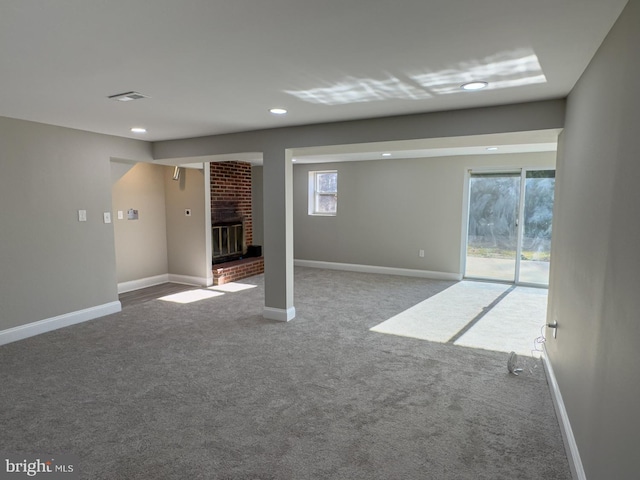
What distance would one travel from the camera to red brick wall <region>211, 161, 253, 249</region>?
6.54 m

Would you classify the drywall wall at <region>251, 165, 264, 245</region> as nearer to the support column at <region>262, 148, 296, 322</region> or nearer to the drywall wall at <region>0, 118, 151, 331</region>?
the drywall wall at <region>0, 118, 151, 331</region>

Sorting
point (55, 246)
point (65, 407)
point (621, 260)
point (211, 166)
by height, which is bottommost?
point (65, 407)

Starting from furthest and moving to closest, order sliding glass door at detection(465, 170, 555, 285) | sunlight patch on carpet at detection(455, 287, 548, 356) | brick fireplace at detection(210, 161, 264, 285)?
brick fireplace at detection(210, 161, 264, 285)
sliding glass door at detection(465, 170, 555, 285)
sunlight patch on carpet at detection(455, 287, 548, 356)

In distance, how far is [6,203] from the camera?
3668 millimetres

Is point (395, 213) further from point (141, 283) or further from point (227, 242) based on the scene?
point (141, 283)

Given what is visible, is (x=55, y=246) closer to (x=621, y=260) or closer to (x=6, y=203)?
(x=6, y=203)

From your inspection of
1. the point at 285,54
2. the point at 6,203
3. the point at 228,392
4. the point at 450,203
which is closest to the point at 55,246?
the point at 6,203

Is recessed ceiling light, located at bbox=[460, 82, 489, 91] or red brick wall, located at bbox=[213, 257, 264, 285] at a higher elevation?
recessed ceiling light, located at bbox=[460, 82, 489, 91]

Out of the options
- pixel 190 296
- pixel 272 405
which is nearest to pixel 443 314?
pixel 272 405

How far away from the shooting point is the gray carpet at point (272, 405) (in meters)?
2.02

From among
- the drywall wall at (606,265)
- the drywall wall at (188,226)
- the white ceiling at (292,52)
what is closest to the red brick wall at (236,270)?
the drywall wall at (188,226)

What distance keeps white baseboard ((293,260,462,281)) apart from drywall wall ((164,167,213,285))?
94.7 inches

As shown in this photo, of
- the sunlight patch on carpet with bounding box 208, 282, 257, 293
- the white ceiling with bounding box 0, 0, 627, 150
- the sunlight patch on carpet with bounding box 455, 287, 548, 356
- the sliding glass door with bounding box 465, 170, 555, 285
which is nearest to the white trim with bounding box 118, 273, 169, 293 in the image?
the sunlight patch on carpet with bounding box 208, 282, 257, 293

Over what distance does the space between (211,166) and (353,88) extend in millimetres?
4222
